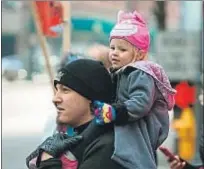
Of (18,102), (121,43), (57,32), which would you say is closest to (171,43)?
(18,102)

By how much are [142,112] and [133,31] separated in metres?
0.51

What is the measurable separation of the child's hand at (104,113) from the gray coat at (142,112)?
0.05 meters

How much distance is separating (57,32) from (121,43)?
315 centimetres

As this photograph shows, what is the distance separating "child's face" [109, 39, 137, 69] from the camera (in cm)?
329

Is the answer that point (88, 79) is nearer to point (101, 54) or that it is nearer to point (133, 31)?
point (133, 31)

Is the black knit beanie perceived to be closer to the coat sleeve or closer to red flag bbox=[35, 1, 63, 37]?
the coat sleeve

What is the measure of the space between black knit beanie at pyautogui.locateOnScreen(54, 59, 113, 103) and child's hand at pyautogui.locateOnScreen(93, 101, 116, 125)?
0.06 m

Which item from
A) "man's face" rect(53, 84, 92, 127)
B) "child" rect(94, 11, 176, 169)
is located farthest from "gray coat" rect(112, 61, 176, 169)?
"man's face" rect(53, 84, 92, 127)

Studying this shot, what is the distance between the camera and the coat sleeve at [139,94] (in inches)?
119

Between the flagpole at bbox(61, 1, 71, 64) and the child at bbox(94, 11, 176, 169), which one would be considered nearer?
the child at bbox(94, 11, 176, 169)

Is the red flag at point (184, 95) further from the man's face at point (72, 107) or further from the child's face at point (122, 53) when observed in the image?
the man's face at point (72, 107)

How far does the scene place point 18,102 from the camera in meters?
16.5

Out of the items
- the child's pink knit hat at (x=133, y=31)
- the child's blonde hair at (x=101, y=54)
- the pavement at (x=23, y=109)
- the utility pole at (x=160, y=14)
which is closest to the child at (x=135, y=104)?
the child's pink knit hat at (x=133, y=31)

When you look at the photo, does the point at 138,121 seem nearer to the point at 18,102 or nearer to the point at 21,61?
the point at 18,102
